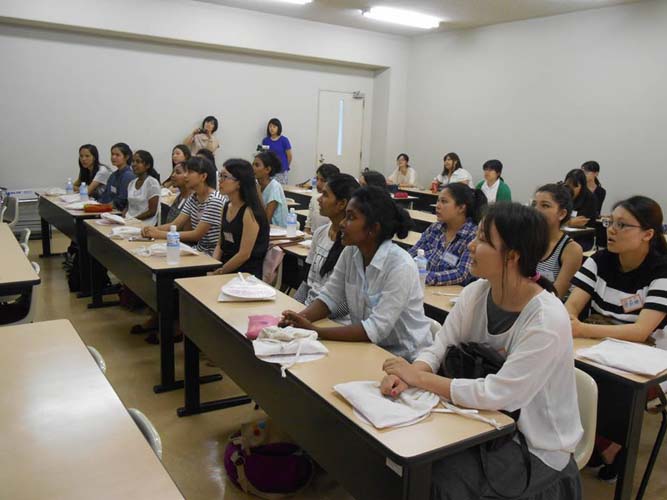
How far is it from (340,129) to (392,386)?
30.1ft

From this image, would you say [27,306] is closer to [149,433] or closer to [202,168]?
[202,168]

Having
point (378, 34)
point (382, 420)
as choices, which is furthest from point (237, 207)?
point (378, 34)

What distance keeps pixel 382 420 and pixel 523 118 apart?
25.9 ft

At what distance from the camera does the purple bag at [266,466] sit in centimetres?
224

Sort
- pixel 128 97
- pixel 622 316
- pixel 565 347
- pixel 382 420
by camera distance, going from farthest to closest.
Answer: pixel 128 97
pixel 622 316
pixel 565 347
pixel 382 420

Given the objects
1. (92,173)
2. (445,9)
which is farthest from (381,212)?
(445,9)

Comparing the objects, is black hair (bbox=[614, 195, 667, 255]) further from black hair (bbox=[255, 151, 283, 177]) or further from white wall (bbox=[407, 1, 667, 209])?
white wall (bbox=[407, 1, 667, 209])

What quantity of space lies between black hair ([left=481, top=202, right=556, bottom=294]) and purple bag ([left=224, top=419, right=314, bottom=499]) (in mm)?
1245

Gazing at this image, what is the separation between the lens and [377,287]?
2.17 m

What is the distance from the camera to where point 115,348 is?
12.3 feet

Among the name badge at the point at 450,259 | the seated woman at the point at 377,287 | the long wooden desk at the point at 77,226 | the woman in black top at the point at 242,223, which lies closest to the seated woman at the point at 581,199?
the name badge at the point at 450,259

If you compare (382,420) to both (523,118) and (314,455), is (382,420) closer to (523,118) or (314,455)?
(314,455)

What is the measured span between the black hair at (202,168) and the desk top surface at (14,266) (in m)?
1.21

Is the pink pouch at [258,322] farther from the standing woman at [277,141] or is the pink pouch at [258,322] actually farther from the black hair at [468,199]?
the standing woman at [277,141]
